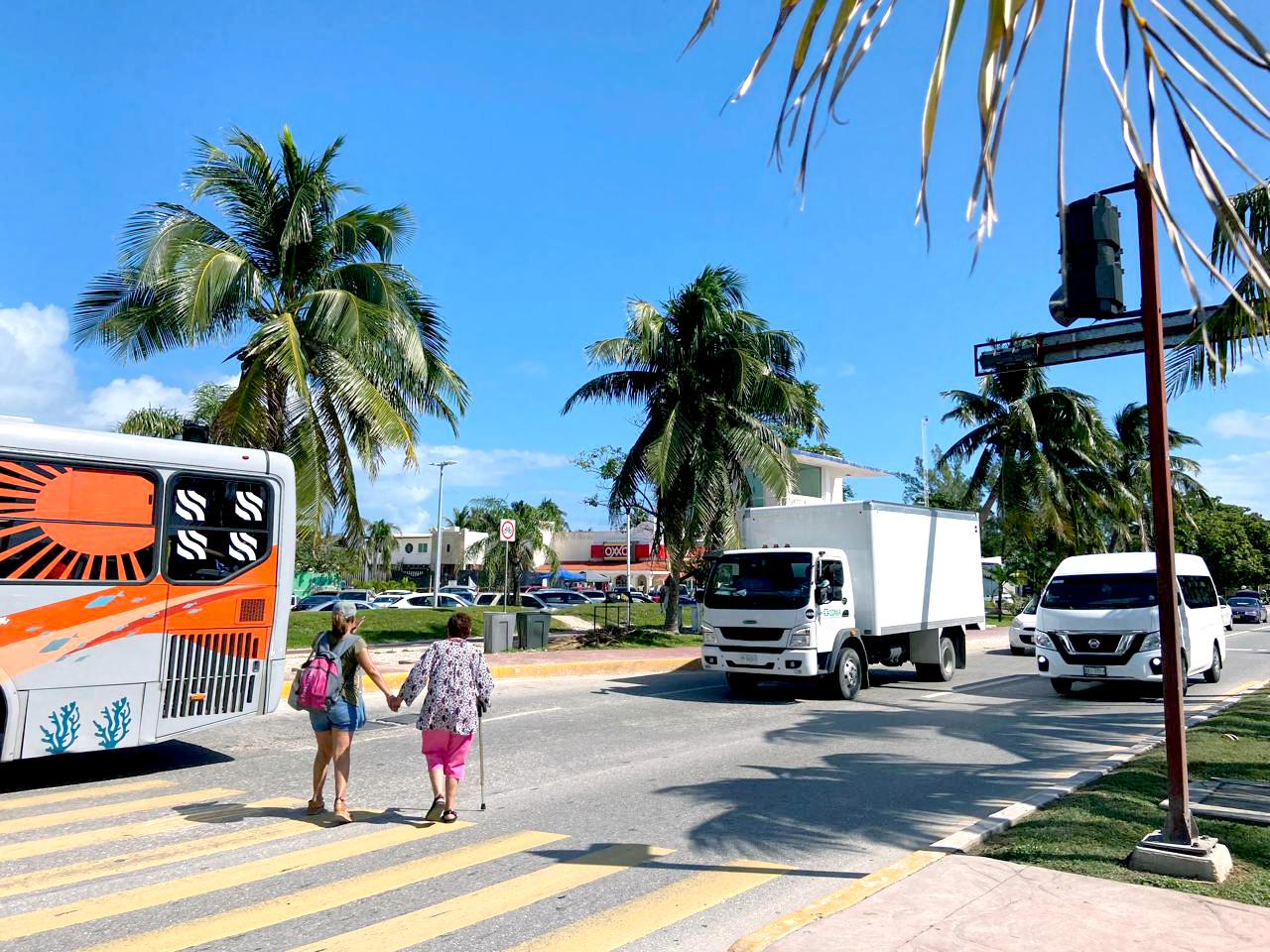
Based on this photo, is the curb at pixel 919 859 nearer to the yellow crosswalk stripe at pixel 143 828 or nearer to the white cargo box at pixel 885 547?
the yellow crosswalk stripe at pixel 143 828

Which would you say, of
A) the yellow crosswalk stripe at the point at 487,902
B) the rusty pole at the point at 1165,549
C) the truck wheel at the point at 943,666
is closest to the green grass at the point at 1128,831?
the rusty pole at the point at 1165,549

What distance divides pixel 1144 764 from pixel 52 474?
10346 millimetres

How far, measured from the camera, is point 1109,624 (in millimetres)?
15086

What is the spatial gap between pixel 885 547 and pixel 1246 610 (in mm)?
43156

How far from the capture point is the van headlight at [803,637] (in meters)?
14.5

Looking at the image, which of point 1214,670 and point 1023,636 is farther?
point 1023,636

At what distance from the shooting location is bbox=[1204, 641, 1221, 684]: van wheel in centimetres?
→ 1809

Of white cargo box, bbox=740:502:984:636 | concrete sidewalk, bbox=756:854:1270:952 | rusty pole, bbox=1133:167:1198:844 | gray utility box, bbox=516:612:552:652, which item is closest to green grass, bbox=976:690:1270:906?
concrete sidewalk, bbox=756:854:1270:952

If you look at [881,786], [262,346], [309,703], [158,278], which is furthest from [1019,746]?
[158,278]

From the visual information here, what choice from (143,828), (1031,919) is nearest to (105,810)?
(143,828)

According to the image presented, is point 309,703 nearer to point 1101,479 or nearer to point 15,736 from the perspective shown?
point 15,736

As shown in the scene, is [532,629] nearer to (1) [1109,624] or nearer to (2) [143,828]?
(1) [1109,624]

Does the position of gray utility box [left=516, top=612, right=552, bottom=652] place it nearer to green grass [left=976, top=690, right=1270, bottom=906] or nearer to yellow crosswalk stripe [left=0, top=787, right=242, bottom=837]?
yellow crosswalk stripe [left=0, top=787, right=242, bottom=837]

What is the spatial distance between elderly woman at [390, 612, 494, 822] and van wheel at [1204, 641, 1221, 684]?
16135mm
